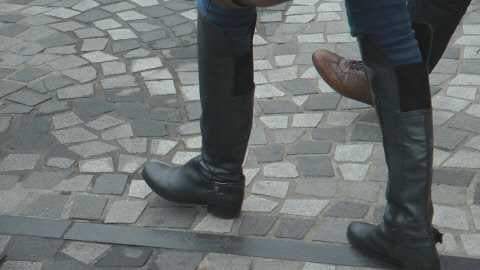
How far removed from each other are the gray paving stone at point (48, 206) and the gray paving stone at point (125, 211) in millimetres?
204

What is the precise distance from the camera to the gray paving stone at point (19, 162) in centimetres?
323

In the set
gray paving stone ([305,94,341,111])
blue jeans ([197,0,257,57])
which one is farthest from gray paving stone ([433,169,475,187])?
blue jeans ([197,0,257,57])

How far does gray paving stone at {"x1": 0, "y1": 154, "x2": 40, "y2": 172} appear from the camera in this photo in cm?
323

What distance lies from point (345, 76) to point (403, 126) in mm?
1256

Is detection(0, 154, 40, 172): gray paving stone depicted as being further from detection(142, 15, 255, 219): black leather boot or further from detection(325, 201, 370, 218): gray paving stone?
detection(325, 201, 370, 218): gray paving stone

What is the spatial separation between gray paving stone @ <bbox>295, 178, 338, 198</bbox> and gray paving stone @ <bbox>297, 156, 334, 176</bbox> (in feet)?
0.19

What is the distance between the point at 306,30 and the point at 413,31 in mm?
2366

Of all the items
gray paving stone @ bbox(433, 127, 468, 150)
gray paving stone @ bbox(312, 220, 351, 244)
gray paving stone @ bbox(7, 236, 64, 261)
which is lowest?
gray paving stone @ bbox(7, 236, 64, 261)

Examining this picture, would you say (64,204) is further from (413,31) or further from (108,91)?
(413,31)

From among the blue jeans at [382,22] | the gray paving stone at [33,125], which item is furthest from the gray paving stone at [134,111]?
the blue jeans at [382,22]

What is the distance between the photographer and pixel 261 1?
7.04 ft

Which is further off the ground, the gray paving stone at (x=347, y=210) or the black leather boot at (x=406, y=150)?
the black leather boot at (x=406, y=150)

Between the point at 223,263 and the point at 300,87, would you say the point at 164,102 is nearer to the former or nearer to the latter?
the point at 300,87

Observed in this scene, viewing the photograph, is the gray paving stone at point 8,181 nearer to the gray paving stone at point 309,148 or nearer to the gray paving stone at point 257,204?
the gray paving stone at point 257,204
